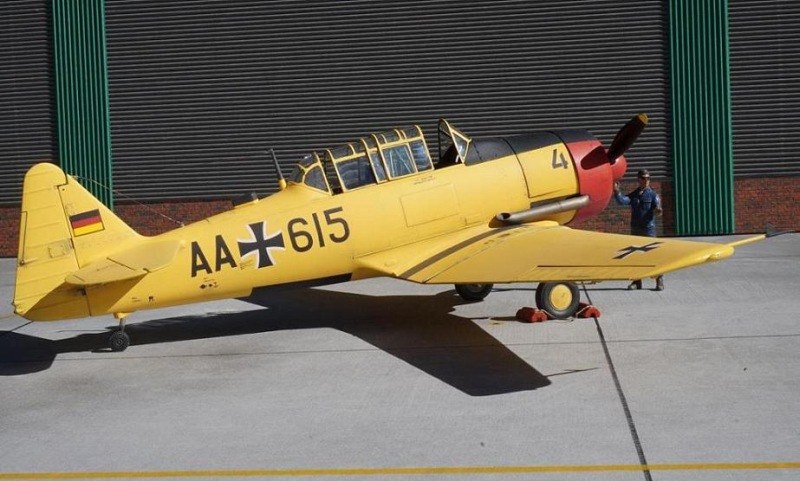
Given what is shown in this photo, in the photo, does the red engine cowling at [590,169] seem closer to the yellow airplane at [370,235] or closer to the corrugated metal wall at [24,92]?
the yellow airplane at [370,235]

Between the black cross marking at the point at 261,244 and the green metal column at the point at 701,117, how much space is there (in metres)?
11.2

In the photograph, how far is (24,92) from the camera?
22.8 m

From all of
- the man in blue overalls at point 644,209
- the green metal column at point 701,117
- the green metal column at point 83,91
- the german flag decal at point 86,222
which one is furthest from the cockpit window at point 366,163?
the green metal column at point 83,91

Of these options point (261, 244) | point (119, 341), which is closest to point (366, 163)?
point (261, 244)

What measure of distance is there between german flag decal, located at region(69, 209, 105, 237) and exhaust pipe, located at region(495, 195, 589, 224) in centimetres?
497

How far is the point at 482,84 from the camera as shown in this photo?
70.6ft

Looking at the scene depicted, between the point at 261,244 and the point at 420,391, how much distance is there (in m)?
3.26

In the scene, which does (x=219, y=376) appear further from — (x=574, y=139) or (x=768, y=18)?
(x=768, y=18)

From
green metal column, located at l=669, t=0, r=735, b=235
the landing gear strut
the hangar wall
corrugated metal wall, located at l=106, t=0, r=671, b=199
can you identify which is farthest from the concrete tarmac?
corrugated metal wall, located at l=106, t=0, r=671, b=199

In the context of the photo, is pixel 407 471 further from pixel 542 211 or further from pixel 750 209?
pixel 750 209

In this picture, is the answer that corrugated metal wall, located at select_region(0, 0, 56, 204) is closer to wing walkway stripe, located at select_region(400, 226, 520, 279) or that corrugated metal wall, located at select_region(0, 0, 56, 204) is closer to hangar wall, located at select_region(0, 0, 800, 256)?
hangar wall, located at select_region(0, 0, 800, 256)

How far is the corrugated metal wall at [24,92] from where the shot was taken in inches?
896

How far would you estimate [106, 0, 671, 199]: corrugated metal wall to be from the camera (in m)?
21.2

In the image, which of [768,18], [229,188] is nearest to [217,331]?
[229,188]
